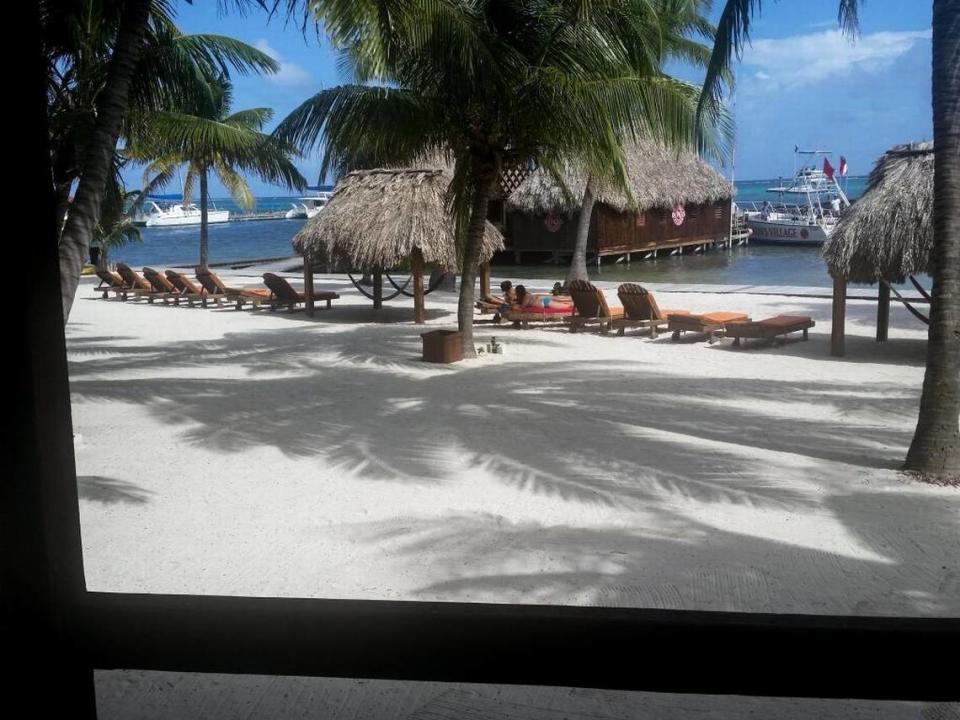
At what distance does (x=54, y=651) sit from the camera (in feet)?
5.11

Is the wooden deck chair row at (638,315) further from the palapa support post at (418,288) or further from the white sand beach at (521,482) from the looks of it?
the palapa support post at (418,288)

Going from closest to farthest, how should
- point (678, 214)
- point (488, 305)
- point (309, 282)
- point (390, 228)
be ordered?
point (390, 228) < point (488, 305) < point (309, 282) < point (678, 214)

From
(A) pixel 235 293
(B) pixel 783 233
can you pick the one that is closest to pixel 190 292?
(A) pixel 235 293

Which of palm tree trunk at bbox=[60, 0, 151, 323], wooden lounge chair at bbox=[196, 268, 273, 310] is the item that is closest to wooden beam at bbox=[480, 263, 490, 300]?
wooden lounge chair at bbox=[196, 268, 273, 310]

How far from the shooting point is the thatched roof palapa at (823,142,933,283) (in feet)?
37.0

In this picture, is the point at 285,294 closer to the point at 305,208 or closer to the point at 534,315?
the point at 534,315

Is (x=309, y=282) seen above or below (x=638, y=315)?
above

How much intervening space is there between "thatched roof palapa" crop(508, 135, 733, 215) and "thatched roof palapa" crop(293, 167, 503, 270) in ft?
40.8

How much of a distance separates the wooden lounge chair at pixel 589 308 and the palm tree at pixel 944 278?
7846 mm

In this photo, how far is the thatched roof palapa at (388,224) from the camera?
611 inches

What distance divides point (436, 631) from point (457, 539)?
12.1ft

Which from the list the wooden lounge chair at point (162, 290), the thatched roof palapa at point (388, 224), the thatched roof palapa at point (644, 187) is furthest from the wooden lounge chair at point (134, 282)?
the thatched roof palapa at point (644, 187)

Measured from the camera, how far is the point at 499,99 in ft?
36.1

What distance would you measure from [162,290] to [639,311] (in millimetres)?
11034
